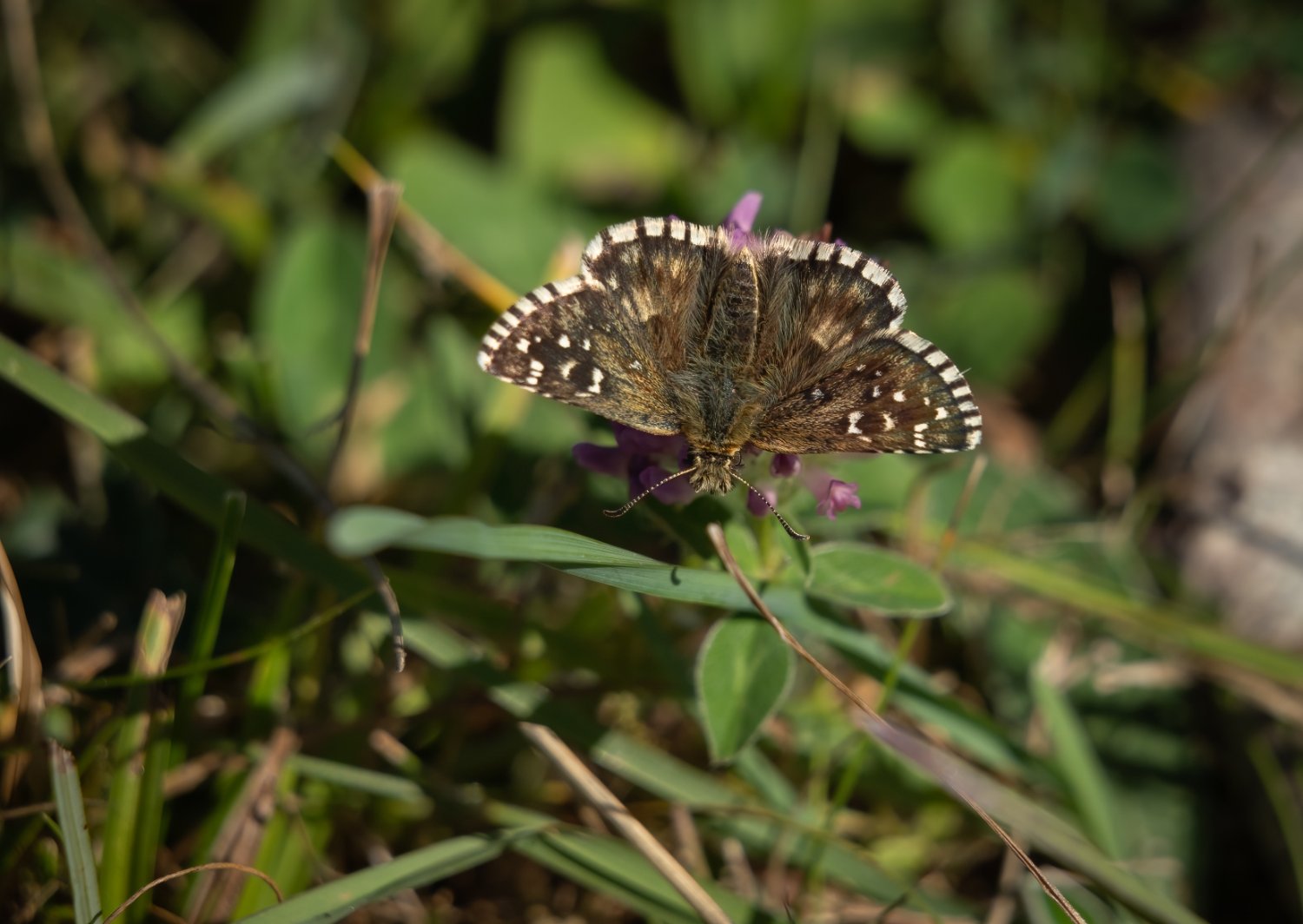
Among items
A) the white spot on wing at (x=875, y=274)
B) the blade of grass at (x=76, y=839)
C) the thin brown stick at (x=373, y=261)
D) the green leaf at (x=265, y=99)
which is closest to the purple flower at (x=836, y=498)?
the white spot on wing at (x=875, y=274)

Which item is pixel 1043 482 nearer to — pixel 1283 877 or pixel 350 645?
pixel 1283 877

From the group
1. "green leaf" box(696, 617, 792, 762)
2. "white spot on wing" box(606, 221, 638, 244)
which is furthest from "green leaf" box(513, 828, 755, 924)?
"white spot on wing" box(606, 221, 638, 244)

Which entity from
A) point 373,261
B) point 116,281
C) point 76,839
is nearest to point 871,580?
point 373,261

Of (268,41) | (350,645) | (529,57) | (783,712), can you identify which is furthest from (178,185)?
(783,712)

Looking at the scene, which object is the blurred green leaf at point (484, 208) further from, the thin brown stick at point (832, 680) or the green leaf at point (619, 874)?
the green leaf at point (619, 874)

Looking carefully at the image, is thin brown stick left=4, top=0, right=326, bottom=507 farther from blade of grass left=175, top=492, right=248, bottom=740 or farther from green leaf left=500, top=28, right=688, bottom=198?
green leaf left=500, top=28, right=688, bottom=198

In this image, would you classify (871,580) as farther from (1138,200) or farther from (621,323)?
(1138,200)
